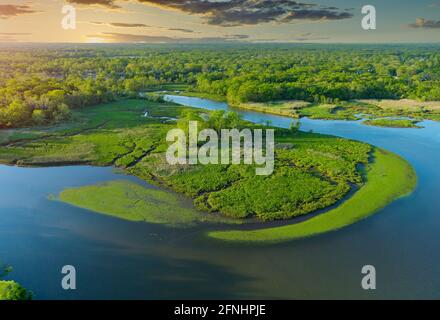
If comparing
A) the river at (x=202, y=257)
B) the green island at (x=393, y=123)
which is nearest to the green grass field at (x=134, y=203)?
the river at (x=202, y=257)

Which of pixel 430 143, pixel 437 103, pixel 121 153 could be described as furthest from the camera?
pixel 437 103

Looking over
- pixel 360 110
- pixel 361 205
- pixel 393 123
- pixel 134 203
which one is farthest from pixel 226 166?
pixel 360 110

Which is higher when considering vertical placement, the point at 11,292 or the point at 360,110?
the point at 360,110

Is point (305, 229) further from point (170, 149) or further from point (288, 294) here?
point (170, 149)

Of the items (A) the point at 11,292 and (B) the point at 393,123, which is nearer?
(A) the point at 11,292

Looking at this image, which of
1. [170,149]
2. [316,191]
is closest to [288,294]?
[316,191]

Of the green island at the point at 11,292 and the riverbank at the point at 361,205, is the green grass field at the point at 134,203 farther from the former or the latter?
the green island at the point at 11,292

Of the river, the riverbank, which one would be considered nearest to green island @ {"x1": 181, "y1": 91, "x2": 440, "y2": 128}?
the riverbank

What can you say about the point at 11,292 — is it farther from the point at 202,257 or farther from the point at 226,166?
the point at 226,166

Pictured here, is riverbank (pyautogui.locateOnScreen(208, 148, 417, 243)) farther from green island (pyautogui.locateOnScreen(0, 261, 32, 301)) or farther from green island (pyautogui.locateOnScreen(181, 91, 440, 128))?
green island (pyautogui.locateOnScreen(181, 91, 440, 128))
